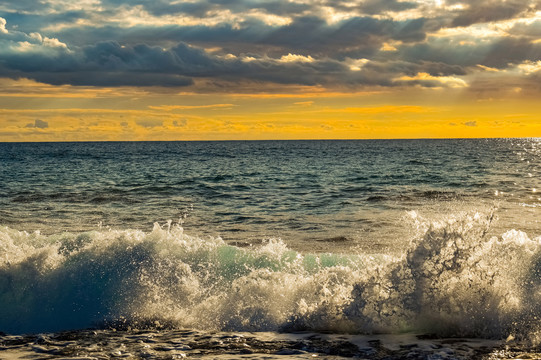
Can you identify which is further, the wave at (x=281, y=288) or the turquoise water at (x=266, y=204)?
the turquoise water at (x=266, y=204)

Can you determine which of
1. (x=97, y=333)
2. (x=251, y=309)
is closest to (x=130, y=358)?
(x=97, y=333)

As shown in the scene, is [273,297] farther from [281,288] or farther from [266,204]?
[266,204]

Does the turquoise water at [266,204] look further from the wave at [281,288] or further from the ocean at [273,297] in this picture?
the wave at [281,288]

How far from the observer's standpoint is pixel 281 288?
315 inches

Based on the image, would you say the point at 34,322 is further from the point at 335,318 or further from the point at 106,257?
the point at 335,318

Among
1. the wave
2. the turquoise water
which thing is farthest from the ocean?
the turquoise water

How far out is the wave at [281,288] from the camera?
7.12m

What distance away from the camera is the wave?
7.12 metres

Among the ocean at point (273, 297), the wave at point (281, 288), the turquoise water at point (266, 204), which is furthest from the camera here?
the turquoise water at point (266, 204)

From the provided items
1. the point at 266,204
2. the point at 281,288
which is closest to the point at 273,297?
the point at 281,288

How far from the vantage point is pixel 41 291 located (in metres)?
8.48

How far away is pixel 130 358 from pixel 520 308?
5.27m

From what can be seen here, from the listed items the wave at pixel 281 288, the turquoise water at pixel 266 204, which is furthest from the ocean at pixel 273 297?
the turquoise water at pixel 266 204

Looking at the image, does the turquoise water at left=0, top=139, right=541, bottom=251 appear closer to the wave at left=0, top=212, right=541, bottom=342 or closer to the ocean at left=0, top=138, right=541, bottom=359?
the ocean at left=0, top=138, right=541, bottom=359
